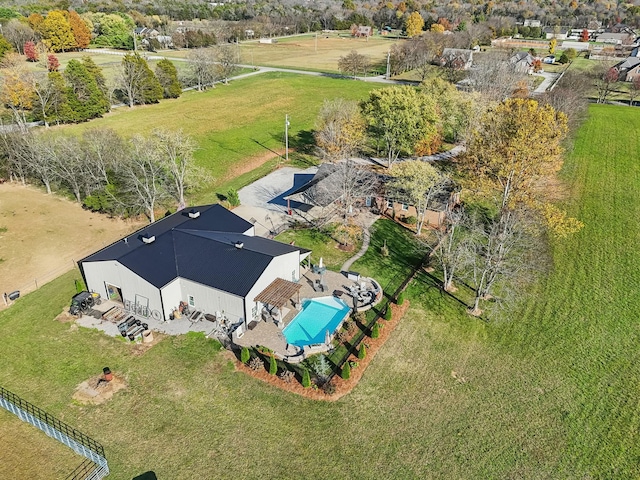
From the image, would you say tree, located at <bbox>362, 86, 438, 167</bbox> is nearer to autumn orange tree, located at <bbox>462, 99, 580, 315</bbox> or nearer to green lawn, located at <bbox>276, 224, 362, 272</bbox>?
autumn orange tree, located at <bbox>462, 99, 580, 315</bbox>

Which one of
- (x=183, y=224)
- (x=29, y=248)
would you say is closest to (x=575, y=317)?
(x=183, y=224)

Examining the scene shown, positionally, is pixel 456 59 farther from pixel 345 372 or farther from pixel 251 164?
pixel 345 372

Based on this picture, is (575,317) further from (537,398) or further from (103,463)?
(103,463)

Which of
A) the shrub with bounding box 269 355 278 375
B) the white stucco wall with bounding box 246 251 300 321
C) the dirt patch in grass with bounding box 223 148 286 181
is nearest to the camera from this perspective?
the shrub with bounding box 269 355 278 375

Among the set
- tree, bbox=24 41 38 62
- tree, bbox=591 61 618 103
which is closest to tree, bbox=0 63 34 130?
tree, bbox=24 41 38 62

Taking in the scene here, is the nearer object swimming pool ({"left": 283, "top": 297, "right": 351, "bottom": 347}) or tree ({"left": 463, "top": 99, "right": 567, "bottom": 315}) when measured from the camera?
swimming pool ({"left": 283, "top": 297, "right": 351, "bottom": 347})

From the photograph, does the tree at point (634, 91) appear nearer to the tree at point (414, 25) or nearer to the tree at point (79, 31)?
the tree at point (414, 25)

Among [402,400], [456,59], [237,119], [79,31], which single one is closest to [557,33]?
[456,59]
